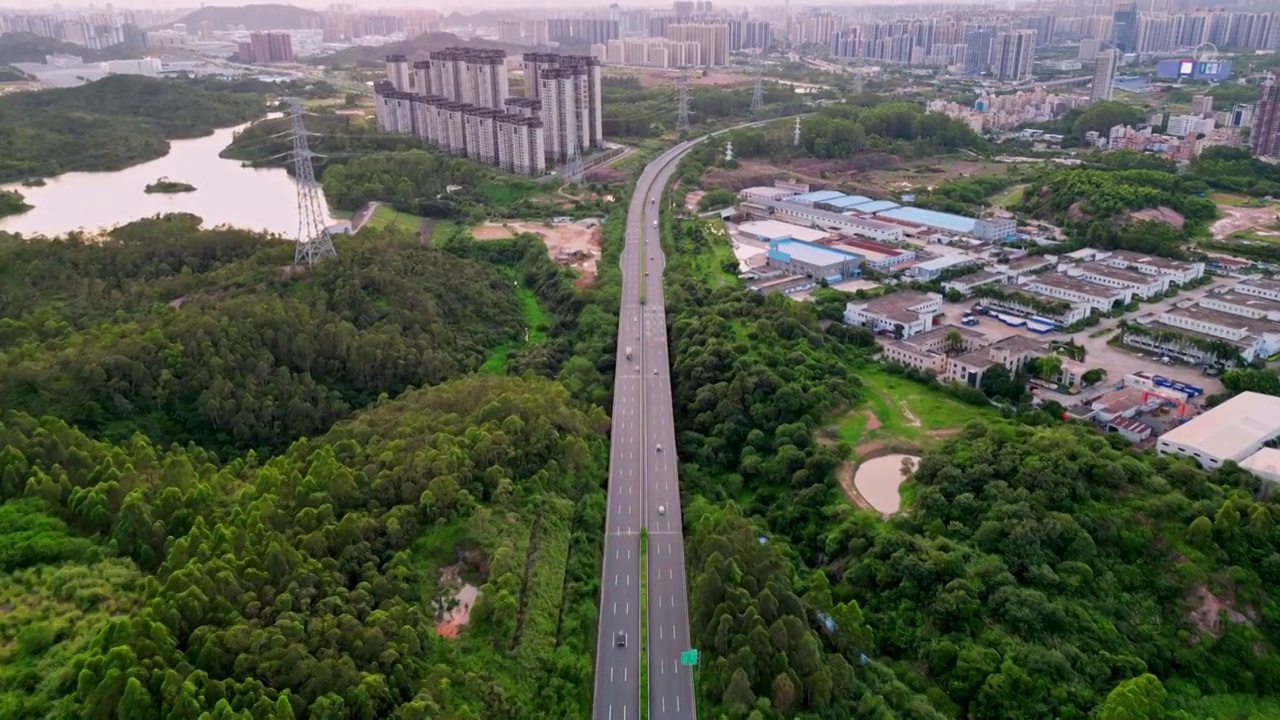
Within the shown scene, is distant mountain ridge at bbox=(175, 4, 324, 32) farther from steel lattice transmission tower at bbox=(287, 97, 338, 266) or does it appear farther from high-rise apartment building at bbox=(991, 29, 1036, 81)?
steel lattice transmission tower at bbox=(287, 97, 338, 266)

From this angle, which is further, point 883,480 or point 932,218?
point 932,218

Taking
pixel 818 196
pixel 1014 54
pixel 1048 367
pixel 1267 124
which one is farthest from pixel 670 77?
pixel 1048 367

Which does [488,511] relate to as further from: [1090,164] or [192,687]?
[1090,164]

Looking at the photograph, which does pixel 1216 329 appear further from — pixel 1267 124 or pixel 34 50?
pixel 34 50

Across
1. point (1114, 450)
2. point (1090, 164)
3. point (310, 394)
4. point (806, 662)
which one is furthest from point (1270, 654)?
point (1090, 164)

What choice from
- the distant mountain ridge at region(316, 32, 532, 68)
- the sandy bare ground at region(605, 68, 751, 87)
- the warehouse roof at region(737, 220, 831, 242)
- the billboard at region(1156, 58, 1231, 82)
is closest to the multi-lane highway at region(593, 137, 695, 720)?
the warehouse roof at region(737, 220, 831, 242)

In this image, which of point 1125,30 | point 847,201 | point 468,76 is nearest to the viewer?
point 847,201
